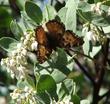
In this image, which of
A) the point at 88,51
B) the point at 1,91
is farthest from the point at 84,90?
the point at 88,51

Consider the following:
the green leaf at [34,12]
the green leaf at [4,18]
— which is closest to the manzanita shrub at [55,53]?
the green leaf at [34,12]

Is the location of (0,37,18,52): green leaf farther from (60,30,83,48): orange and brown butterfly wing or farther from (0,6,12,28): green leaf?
(0,6,12,28): green leaf

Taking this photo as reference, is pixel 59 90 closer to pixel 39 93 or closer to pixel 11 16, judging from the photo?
pixel 39 93

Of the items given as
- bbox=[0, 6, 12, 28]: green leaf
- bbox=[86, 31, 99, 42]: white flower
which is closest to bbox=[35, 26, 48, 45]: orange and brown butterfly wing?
bbox=[86, 31, 99, 42]: white flower

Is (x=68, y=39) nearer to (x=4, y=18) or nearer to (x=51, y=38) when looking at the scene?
(x=51, y=38)

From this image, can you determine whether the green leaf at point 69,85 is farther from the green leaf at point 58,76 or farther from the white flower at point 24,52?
the white flower at point 24,52

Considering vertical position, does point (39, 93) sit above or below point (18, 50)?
below

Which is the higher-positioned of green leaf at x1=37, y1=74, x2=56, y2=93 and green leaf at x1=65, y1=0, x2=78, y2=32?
green leaf at x1=65, y1=0, x2=78, y2=32
